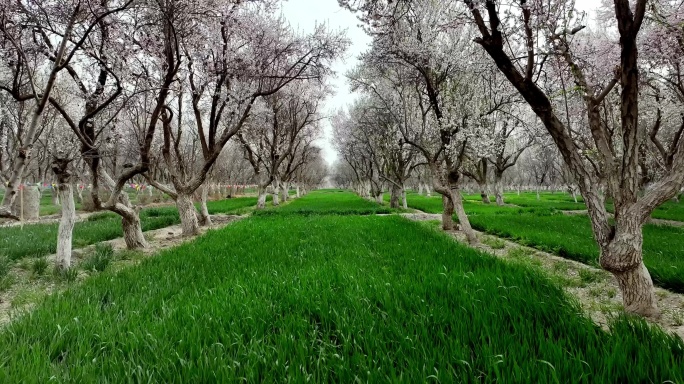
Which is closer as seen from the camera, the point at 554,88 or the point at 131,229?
the point at 131,229

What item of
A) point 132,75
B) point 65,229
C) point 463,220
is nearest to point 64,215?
point 65,229

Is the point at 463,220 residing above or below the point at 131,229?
above

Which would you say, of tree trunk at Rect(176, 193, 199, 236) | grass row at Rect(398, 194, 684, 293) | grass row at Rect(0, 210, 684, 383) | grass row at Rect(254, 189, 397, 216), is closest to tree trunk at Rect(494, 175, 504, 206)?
grass row at Rect(254, 189, 397, 216)

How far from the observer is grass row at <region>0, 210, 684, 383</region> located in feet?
7.18

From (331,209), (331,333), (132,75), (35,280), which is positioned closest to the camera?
(331,333)

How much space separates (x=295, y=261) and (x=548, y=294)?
13.6 feet

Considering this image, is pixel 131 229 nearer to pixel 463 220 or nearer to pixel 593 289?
pixel 463 220

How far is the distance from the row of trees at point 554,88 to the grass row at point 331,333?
159cm

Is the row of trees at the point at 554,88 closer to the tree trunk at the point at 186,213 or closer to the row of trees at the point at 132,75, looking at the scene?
the row of trees at the point at 132,75

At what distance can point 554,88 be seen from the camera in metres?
13.4

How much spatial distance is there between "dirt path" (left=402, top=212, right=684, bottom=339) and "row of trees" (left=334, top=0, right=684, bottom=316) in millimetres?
306

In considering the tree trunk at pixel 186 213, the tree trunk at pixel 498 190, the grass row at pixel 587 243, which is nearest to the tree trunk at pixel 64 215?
the tree trunk at pixel 186 213

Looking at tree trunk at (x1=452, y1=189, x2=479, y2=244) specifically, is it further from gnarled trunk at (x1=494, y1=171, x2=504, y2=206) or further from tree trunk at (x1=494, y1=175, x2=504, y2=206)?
gnarled trunk at (x1=494, y1=171, x2=504, y2=206)

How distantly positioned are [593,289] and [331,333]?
15.9 feet
